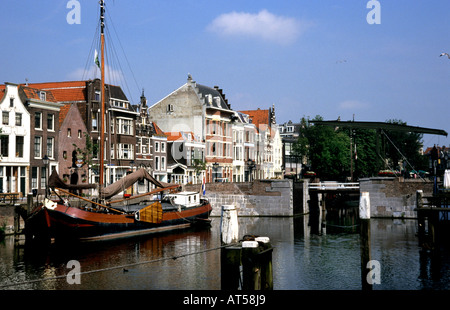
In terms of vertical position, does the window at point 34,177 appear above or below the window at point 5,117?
below

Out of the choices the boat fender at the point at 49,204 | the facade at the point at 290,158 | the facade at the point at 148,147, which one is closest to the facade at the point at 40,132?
the facade at the point at 148,147

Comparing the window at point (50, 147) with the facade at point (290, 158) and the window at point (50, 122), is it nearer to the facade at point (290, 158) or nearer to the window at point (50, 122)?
the window at point (50, 122)

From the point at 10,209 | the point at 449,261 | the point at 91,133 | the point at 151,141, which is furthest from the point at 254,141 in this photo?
the point at 449,261

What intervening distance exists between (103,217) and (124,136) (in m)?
25.2

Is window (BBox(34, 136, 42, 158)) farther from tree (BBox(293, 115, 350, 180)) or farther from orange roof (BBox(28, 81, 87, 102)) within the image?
tree (BBox(293, 115, 350, 180))

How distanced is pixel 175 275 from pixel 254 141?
66.0 meters

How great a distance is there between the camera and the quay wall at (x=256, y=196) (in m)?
58.8

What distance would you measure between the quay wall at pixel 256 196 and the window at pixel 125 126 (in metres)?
11.5

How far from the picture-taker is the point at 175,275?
25516 millimetres

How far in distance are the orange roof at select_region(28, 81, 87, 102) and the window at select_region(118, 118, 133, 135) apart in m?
5.39

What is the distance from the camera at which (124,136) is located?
62.3m

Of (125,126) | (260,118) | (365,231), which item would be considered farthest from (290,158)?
(365,231)

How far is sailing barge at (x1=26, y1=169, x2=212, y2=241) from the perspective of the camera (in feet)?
118

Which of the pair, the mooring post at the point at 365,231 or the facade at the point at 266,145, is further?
the facade at the point at 266,145
